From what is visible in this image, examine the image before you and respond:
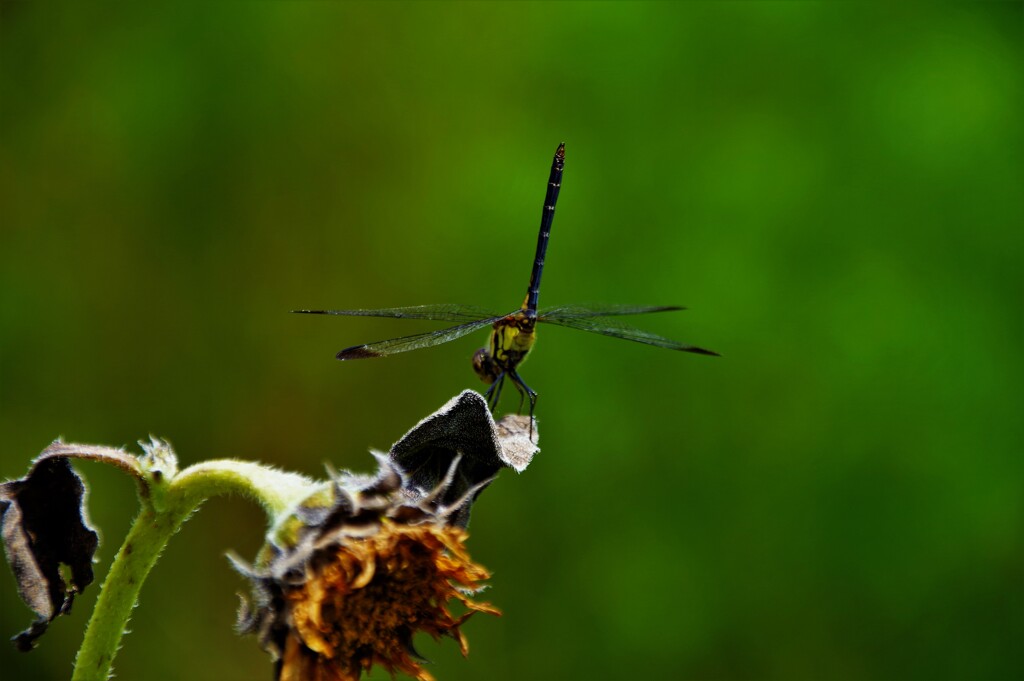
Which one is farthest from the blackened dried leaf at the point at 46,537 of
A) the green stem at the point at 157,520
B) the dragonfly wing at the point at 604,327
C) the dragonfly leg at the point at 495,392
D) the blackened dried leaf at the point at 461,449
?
the dragonfly wing at the point at 604,327

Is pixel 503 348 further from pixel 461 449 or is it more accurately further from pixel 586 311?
pixel 461 449

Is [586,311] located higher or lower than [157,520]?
higher

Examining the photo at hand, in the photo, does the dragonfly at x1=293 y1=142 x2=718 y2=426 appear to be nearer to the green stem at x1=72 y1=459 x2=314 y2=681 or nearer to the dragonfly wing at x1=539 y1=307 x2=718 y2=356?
the dragonfly wing at x1=539 y1=307 x2=718 y2=356

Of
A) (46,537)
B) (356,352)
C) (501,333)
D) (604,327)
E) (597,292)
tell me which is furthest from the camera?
(597,292)

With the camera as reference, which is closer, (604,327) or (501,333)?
(501,333)

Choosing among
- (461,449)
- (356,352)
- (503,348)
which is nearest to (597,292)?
(503,348)

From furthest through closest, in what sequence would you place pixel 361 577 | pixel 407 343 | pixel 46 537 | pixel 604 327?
pixel 604 327, pixel 407 343, pixel 46 537, pixel 361 577
